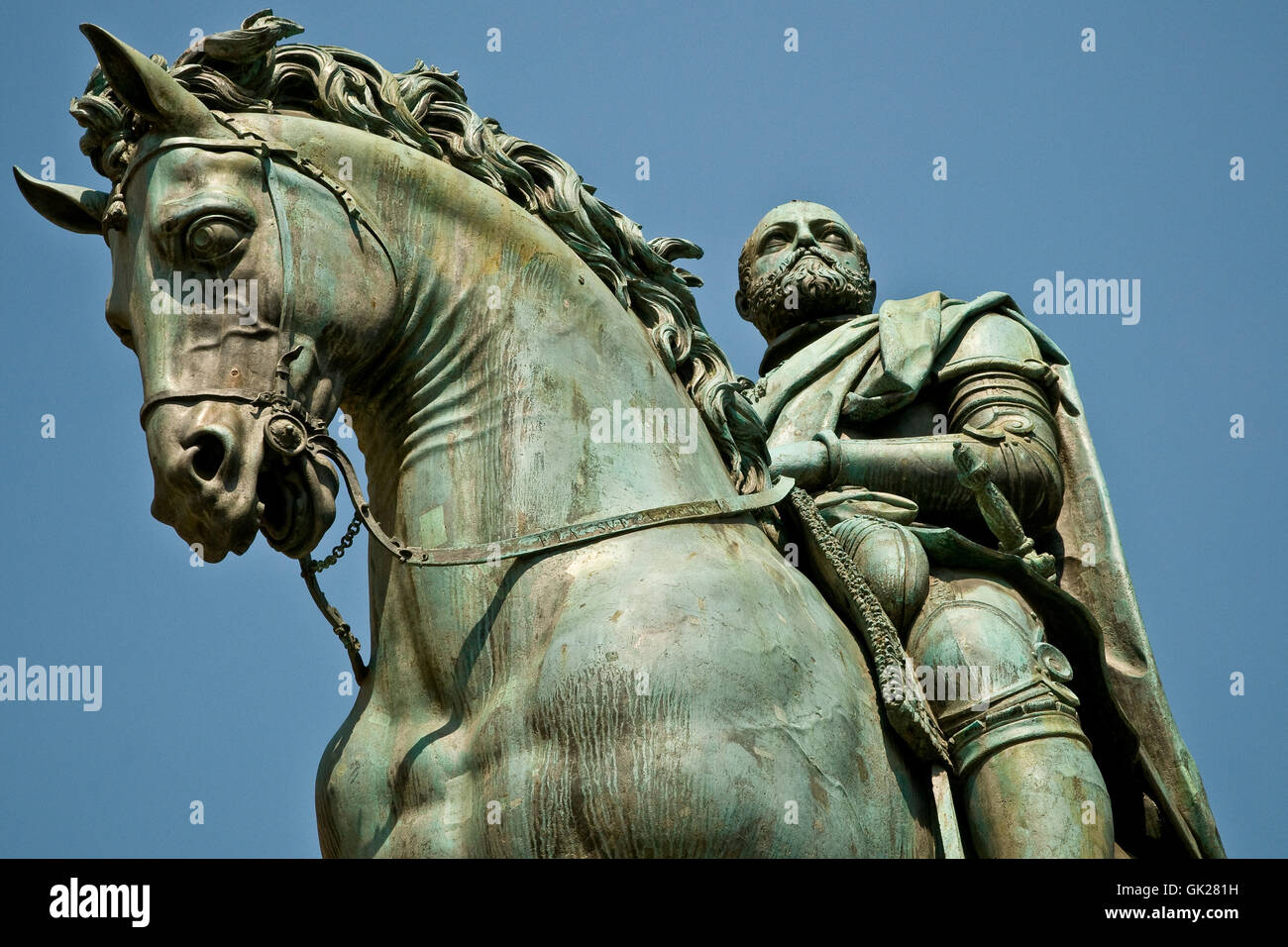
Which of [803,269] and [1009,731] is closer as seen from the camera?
[1009,731]

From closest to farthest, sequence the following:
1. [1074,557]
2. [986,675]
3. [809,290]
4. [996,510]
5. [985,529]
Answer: [986,675] < [996,510] < [985,529] < [1074,557] < [809,290]

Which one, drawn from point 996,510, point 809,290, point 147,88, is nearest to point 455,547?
point 147,88

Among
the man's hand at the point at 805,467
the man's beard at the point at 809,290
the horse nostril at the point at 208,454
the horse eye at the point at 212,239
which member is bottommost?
the horse nostril at the point at 208,454

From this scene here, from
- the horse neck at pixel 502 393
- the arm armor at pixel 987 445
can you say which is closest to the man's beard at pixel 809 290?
the arm armor at pixel 987 445

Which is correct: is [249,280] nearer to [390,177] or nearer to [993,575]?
[390,177]

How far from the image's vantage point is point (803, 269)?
11.3 m

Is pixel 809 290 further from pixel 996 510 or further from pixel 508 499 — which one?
pixel 508 499

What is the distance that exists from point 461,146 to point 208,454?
165cm

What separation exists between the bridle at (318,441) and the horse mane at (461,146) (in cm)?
32

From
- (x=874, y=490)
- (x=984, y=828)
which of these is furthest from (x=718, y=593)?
(x=874, y=490)

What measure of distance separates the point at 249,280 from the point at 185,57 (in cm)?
117

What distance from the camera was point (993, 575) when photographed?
28.8 feet

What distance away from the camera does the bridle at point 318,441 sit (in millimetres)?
7055

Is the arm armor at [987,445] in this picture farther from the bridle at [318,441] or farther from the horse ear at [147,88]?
the horse ear at [147,88]
